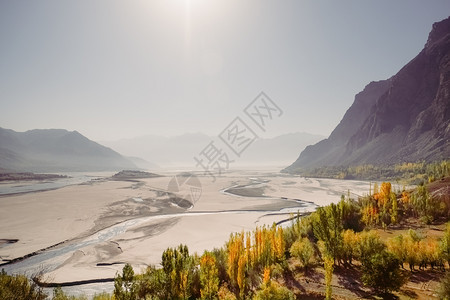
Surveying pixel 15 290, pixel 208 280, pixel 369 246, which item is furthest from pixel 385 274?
pixel 15 290

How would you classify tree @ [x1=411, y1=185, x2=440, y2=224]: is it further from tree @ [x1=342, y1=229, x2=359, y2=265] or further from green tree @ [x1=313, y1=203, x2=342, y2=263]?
green tree @ [x1=313, y1=203, x2=342, y2=263]

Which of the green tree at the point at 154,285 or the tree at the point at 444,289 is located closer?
the tree at the point at 444,289

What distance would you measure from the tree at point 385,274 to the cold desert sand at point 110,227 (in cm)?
2046

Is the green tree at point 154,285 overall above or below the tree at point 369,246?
below

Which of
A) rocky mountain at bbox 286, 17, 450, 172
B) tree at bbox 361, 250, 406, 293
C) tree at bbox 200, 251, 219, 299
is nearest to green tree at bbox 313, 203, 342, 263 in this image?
tree at bbox 361, 250, 406, 293

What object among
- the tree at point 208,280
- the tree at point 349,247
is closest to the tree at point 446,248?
the tree at point 349,247

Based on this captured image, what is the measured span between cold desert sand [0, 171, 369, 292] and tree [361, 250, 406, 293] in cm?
2046

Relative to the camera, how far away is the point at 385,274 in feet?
57.6

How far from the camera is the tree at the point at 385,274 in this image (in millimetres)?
17266

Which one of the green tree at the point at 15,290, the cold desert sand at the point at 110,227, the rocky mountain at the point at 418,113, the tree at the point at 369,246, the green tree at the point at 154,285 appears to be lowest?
the cold desert sand at the point at 110,227

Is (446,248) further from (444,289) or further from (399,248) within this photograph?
(444,289)

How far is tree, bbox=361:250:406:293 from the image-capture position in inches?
680

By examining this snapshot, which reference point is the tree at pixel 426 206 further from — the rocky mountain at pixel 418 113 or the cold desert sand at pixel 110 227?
the rocky mountain at pixel 418 113

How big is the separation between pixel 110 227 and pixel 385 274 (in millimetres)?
40993
